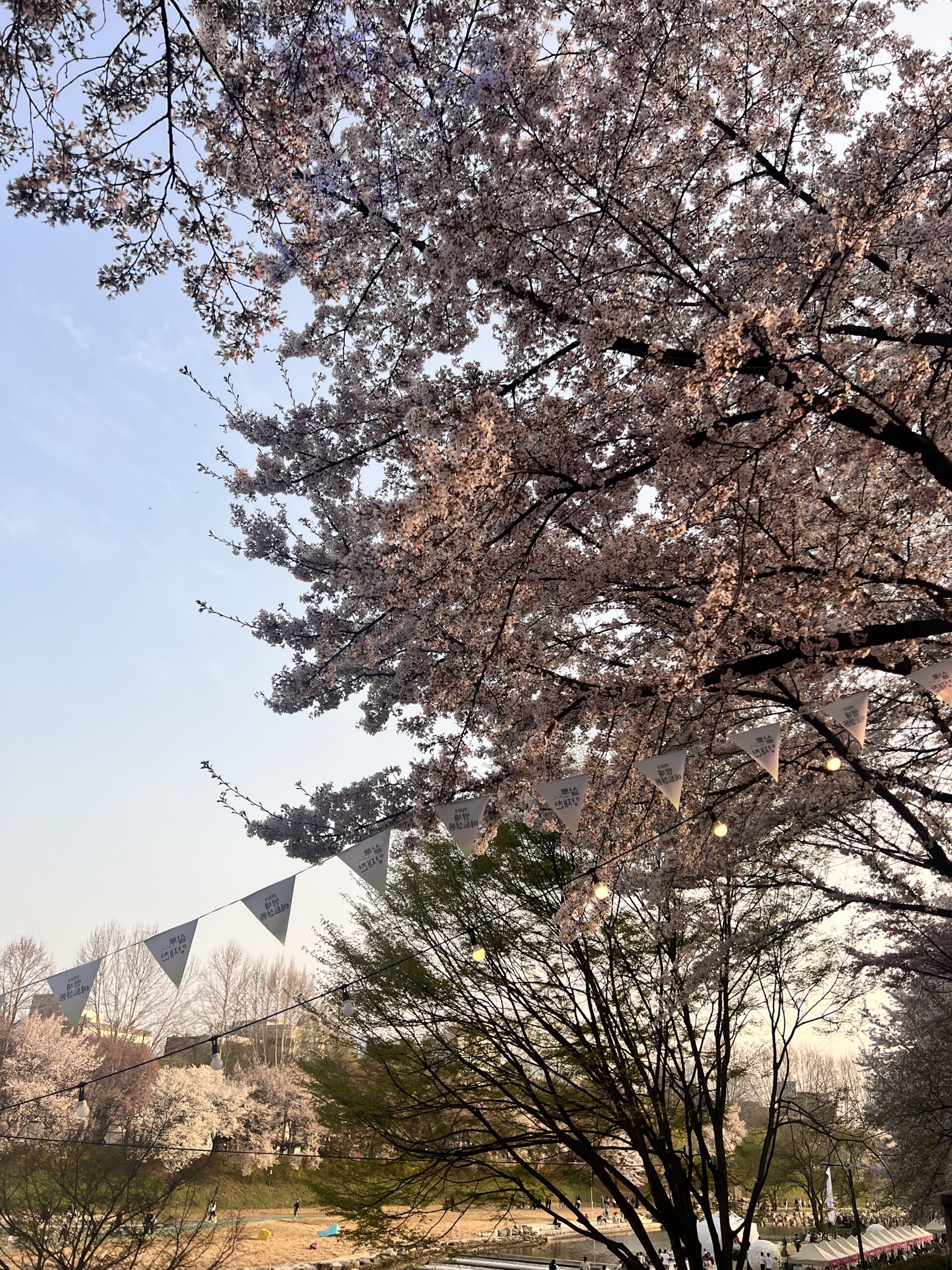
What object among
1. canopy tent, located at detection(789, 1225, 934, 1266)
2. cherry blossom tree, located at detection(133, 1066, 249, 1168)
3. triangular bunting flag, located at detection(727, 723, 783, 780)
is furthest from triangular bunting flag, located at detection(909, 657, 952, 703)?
cherry blossom tree, located at detection(133, 1066, 249, 1168)

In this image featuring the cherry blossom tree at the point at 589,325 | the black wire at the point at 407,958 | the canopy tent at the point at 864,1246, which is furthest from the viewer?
the canopy tent at the point at 864,1246

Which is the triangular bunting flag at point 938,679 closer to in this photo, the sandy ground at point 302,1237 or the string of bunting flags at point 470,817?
the string of bunting flags at point 470,817

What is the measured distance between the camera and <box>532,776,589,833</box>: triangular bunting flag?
517cm

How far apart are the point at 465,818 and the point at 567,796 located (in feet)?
2.46

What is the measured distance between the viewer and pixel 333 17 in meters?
3.33

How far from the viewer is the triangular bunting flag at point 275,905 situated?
19.3 feet

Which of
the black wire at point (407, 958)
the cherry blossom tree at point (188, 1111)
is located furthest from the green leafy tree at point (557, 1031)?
the cherry blossom tree at point (188, 1111)

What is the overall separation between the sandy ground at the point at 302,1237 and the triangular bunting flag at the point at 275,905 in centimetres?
1596

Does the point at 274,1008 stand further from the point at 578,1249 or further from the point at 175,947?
the point at 175,947

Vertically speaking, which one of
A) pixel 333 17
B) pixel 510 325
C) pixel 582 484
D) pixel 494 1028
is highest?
pixel 333 17

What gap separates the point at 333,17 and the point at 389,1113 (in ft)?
32.8

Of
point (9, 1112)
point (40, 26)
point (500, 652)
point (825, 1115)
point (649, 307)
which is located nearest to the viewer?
point (40, 26)

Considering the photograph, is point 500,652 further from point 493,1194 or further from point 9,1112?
point 9,1112

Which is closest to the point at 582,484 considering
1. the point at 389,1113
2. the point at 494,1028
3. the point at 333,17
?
the point at 333,17
